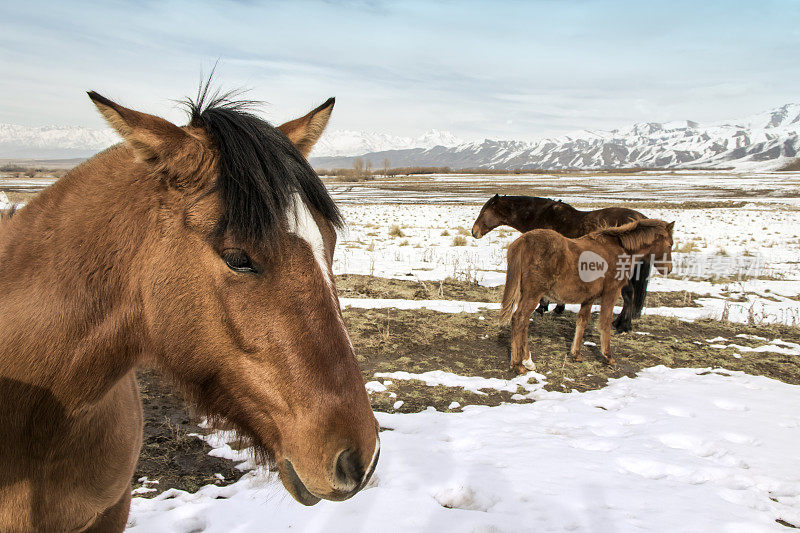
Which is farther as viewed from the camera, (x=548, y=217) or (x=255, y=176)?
(x=548, y=217)

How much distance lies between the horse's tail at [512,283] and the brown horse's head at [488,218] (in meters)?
5.45

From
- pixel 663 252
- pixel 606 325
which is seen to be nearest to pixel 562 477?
pixel 606 325

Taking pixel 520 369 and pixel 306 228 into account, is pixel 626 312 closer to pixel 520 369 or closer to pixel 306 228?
pixel 520 369

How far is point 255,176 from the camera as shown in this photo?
1.39 m

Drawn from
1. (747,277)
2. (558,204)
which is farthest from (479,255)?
(747,277)

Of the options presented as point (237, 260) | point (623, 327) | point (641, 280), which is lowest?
point (623, 327)

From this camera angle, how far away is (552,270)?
634 cm

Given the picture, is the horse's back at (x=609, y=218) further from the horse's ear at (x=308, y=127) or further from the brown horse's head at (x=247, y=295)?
the brown horse's head at (x=247, y=295)

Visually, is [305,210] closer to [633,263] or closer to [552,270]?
[552,270]

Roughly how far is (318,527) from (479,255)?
12143mm

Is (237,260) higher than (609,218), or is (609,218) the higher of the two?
(237,260)

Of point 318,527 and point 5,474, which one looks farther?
point 318,527

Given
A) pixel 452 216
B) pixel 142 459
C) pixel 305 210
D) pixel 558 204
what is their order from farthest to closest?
pixel 452 216 < pixel 558 204 < pixel 142 459 < pixel 305 210

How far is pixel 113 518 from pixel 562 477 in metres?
3.22
